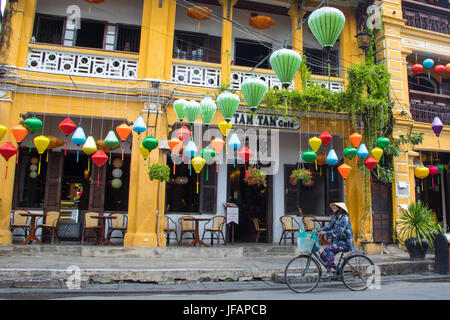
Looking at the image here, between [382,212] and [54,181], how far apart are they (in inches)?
430

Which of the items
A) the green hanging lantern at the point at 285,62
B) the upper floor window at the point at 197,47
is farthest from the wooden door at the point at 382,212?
the upper floor window at the point at 197,47

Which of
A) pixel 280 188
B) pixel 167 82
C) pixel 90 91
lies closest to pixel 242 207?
pixel 280 188

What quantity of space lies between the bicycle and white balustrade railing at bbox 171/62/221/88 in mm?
6473

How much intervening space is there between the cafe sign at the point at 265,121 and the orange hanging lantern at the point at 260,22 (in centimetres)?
321

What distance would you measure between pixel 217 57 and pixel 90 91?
4.60 metres

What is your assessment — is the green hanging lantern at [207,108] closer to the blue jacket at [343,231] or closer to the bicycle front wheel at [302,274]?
the blue jacket at [343,231]

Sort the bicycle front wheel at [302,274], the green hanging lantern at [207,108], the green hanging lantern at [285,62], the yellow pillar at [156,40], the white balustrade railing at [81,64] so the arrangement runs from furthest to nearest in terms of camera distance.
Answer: the yellow pillar at [156,40], the white balustrade railing at [81,64], the green hanging lantern at [207,108], the green hanging lantern at [285,62], the bicycle front wheel at [302,274]

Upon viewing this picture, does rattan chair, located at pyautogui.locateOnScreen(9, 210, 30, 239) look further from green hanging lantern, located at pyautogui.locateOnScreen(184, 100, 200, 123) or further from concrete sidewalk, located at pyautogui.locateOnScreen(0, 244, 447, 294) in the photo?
green hanging lantern, located at pyautogui.locateOnScreen(184, 100, 200, 123)

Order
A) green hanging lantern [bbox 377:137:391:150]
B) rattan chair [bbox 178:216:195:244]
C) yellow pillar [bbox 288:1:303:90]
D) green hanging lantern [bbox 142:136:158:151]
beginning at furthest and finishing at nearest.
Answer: yellow pillar [bbox 288:1:303:90] < rattan chair [bbox 178:216:195:244] < green hanging lantern [bbox 377:137:391:150] < green hanging lantern [bbox 142:136:158:151]

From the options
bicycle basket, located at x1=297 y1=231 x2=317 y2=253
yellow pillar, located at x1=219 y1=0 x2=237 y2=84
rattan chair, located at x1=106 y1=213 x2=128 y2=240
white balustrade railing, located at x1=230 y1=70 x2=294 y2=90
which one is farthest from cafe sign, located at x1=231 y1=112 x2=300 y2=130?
bicycle basket, located at x1=297 y1=231 x2=317 y2=253

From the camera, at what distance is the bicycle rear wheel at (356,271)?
681 centimetres

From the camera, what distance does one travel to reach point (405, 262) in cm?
894

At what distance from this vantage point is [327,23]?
6199 mm

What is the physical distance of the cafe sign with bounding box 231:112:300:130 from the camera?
1125 centimetres
